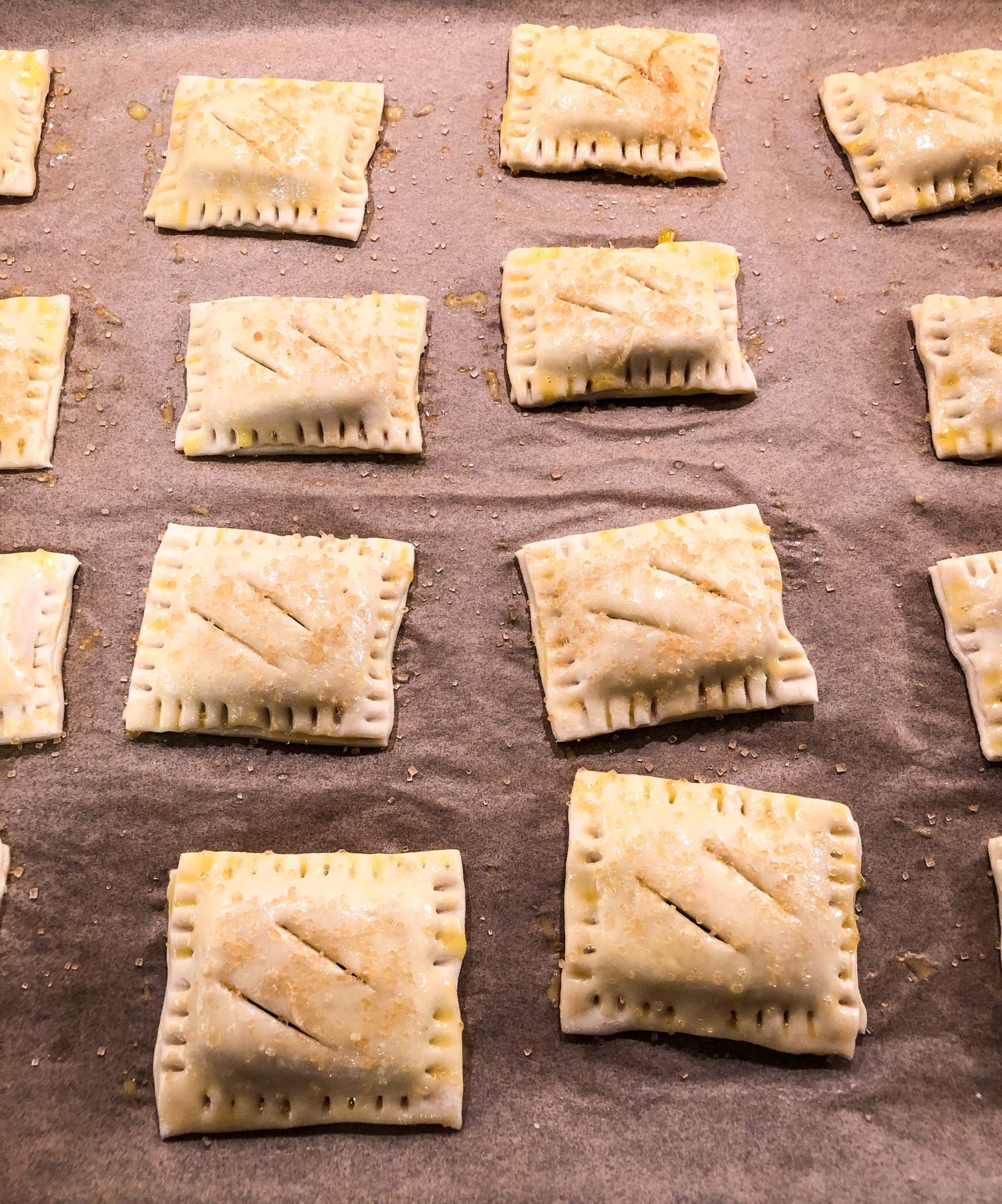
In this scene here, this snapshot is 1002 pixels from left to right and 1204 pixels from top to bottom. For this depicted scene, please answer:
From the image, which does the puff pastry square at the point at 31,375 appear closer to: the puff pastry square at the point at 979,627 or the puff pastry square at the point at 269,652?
the puff pastry square at the point at 269,652

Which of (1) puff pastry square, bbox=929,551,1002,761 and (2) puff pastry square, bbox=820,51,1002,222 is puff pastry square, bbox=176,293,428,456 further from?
(2) puff pastry square, bbox=820,51,1002,222

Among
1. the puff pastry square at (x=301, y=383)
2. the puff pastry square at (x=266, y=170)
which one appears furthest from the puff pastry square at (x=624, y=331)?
the puff pastry square at (x=266, y=170)

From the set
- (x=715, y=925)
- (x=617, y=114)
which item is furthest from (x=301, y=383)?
(x=715, y=925)

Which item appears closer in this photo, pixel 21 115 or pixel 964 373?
pixel 964 373

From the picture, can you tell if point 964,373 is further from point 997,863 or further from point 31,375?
point 31,375

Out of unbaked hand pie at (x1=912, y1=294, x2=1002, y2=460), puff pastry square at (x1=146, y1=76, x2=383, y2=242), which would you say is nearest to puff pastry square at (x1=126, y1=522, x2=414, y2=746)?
puff pastry square at (x1=146, y1=76, x2=383, y2=242)

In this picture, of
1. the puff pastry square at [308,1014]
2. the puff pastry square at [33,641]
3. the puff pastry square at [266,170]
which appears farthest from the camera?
the puff pastry square at [266,170]

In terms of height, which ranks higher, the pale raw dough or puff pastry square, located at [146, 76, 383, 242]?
puff pastry square, located at [146, 76, 383, 242]
